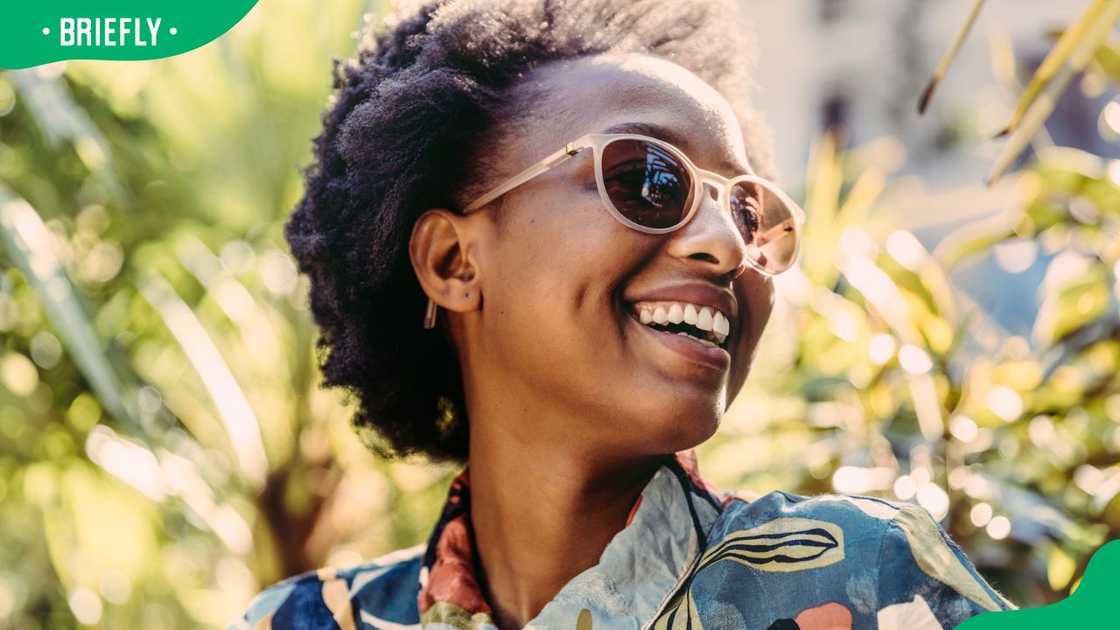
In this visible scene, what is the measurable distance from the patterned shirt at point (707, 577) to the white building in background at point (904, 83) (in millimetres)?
2140

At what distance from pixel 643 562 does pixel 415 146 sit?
29.8 inches

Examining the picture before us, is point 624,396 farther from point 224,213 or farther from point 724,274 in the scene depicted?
point 224,213

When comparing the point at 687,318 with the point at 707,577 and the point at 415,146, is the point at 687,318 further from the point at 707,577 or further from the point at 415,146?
the point at 415,146

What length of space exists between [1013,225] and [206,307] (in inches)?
99.3

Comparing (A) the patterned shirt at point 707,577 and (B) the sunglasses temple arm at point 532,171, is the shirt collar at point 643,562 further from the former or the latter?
(B) the sunglasses temple arm at point 532,171

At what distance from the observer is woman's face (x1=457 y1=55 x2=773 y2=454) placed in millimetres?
1619

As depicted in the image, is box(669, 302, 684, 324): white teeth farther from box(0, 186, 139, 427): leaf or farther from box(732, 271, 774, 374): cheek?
box(0, 186, 139, 427): leaf

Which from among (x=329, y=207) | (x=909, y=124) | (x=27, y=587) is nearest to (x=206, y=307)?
(x=27, y=587)

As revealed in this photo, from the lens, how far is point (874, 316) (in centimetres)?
290

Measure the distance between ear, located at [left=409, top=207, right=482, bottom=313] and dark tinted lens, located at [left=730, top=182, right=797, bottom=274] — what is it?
0.43 metres

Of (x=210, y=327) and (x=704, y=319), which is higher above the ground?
(x=704, y=319)

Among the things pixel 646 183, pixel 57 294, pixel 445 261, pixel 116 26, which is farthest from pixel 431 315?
pixel 57 294

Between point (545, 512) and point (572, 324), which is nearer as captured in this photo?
point (572, 324)

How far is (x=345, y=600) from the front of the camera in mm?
2043
